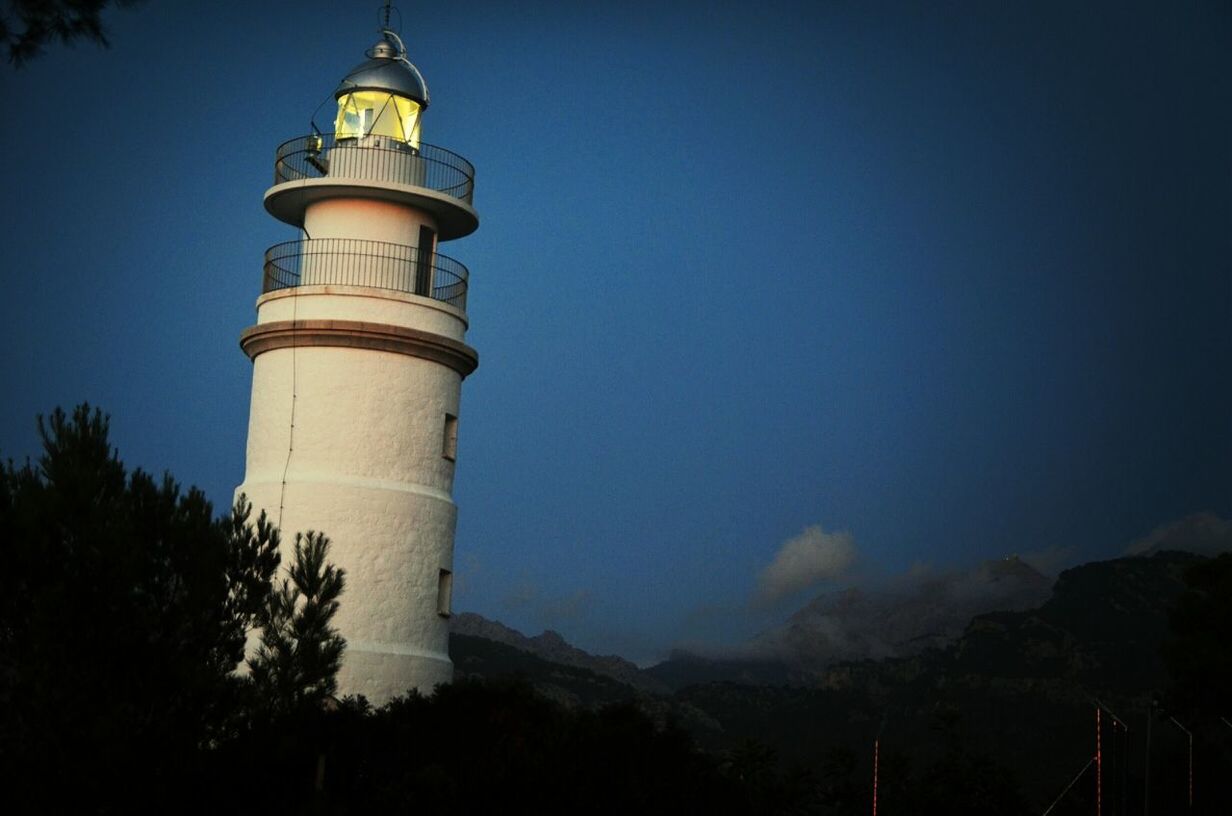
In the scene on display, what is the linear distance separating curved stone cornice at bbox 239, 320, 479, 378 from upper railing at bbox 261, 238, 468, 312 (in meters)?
0.67

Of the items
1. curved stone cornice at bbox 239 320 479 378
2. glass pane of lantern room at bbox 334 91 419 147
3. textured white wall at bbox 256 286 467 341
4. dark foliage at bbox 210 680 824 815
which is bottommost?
dark foliage at bbox 210 680 824 815

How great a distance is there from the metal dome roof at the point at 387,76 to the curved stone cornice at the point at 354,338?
3507mm

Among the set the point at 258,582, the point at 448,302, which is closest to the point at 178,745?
the point at 258,582

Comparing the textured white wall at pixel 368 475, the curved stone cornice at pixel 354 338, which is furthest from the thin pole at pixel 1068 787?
the curved stone cornice at pixel 354 338

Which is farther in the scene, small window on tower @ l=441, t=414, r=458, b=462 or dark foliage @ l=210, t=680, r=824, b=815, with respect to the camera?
small window on tower @ l=441, t=414, r=458, b=462

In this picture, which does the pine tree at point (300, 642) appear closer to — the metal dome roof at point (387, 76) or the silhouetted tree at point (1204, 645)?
the metal dome roof at point (387, 76)

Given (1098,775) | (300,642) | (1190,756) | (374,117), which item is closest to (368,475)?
(374,117)

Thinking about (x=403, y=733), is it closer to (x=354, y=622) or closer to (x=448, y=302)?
(x=354, y=622)

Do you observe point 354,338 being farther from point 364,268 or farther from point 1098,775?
point 1098,775

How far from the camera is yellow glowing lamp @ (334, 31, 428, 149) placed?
25.7 metres

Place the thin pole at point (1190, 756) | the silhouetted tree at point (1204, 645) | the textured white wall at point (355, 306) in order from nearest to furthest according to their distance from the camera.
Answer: the textured white wall at point (355, 306) < the thin pole at point (1190, 756) < the silhouetted tree at point (1204, 645)

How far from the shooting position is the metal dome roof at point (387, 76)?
25.7 metres

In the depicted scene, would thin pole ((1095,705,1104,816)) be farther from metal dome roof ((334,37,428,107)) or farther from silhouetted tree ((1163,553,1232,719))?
metal dome roof ((334,37,428,107))

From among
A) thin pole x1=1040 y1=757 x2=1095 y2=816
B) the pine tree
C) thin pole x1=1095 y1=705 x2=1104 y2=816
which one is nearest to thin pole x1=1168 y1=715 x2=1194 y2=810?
thin pole x1=1095 y1=705 x2=1104 y2=816
